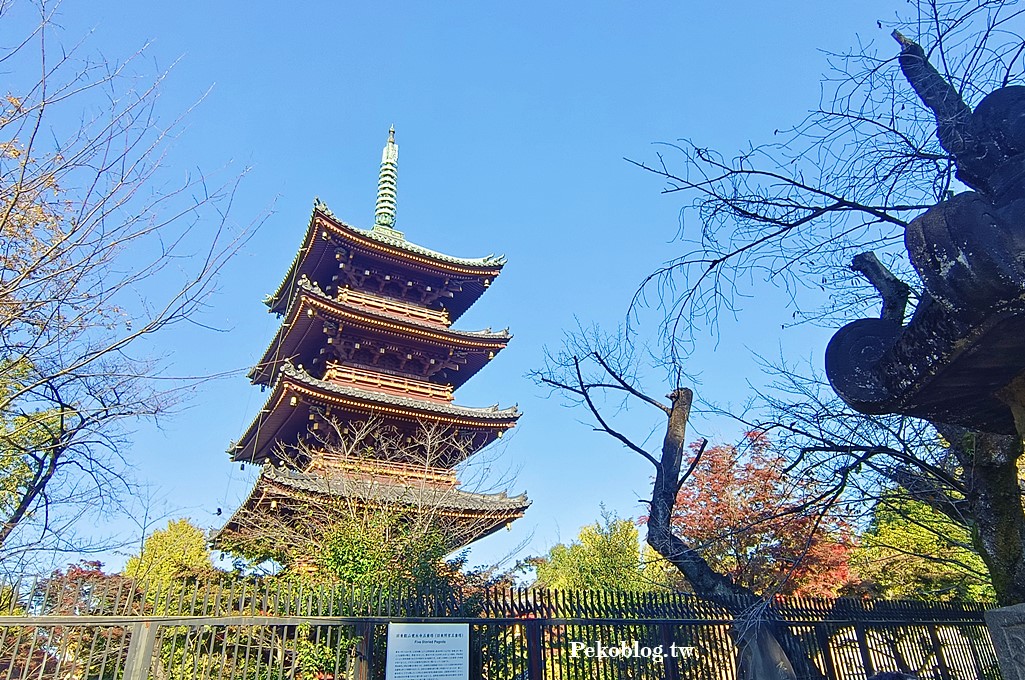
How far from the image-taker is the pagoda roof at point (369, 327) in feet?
48.8

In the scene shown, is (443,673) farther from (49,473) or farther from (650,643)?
(49,473)

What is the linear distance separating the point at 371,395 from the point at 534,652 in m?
8.55

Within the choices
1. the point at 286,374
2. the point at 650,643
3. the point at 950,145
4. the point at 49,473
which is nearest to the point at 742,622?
the point at 650,643

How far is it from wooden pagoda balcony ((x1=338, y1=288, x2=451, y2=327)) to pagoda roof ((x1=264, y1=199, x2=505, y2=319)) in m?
1.08

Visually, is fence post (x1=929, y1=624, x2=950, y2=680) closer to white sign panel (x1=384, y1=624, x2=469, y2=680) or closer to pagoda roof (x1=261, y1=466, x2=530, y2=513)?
white sign panel (x1=384, y1=624, x2=469, y2=680)

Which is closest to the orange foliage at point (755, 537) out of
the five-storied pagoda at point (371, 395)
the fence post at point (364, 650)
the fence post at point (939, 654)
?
the fence post at point (939, 654)

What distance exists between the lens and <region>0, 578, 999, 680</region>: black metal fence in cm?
539

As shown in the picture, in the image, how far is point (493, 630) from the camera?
700cm

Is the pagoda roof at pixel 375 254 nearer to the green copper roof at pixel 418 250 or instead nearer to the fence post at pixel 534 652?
the green copper roof at pixel 418 250

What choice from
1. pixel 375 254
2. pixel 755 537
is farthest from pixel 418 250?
pixel 755 537

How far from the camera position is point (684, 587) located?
15039 mm

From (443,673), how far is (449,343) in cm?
1028

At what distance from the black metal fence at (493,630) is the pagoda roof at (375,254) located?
33.8 feet

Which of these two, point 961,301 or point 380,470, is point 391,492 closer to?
point 380,470
